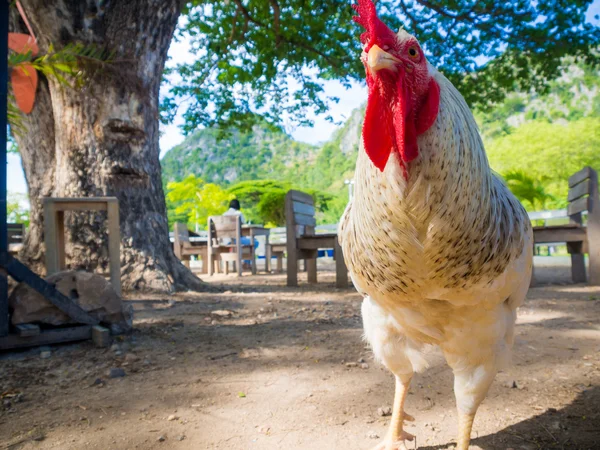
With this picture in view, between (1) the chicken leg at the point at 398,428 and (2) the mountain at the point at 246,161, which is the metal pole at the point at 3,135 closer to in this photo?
(1) the chicken leg at the point at 398,428

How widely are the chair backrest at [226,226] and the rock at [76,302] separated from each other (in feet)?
20.3

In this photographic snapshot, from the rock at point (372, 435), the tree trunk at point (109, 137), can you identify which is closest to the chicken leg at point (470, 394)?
the rock at point (372, 435)

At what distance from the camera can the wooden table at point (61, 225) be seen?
340 centimetres

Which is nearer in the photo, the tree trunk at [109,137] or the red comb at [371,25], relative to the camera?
the red comb at [371,25]

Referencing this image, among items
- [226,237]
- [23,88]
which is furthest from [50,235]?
[226,237]

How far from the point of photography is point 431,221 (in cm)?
128

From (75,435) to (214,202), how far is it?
27.4 meters

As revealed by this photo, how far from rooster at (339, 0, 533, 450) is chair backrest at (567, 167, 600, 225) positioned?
5079 mm

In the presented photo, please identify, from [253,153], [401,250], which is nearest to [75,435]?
[401,250]

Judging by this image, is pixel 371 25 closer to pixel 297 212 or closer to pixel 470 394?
pixel 470 394

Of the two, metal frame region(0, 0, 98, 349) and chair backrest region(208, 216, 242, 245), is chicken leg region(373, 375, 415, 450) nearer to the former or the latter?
metal frame region(0, 0, 98, 349)

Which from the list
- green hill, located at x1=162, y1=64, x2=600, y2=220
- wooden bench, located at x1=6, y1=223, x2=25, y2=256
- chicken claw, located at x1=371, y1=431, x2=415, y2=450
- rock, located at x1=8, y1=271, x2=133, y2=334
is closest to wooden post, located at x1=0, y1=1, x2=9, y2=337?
rock, located at x1=8, y1=271, x2=133, y2=334

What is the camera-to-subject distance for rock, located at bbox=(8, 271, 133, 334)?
2.79 m

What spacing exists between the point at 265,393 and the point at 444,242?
59.2 inches
